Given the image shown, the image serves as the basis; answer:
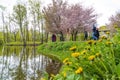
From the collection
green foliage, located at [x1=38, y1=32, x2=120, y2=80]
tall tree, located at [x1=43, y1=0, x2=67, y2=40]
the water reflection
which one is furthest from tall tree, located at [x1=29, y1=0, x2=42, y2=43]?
green foliage, located at [x1=38, y1=32, x2=120, y2=80]

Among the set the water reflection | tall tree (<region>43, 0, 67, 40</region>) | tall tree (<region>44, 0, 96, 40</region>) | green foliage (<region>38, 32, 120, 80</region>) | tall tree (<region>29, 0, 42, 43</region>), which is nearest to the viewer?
green foliage (<region>38, 32, 120, 80</region>)

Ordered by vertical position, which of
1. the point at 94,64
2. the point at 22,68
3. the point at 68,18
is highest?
the point at 68,18

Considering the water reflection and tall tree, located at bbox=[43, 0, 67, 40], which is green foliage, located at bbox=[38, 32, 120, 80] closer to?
the water reflection

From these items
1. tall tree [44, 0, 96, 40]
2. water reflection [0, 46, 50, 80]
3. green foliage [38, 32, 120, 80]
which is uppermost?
tall tree [44, 0, 96, 40]

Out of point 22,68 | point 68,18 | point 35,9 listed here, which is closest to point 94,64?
point 22,68

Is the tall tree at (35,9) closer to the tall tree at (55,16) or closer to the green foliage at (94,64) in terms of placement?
the tall tree at (55,16)

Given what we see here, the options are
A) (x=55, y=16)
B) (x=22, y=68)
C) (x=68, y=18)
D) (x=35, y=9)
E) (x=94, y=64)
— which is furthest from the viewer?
(x=35, y=9)

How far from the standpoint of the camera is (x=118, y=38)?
4352mm

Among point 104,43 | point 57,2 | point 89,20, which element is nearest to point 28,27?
point 57,2

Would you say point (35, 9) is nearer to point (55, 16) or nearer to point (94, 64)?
point (55, 16)

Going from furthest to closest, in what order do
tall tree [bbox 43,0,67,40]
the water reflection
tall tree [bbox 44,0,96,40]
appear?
tall tree [bbox 43,0,67,40]
tall tree [bbox 44,0,96,40]
the water reflection

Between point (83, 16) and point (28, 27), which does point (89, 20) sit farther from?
point (28, 27)

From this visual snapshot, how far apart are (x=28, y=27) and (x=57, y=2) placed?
27772 mm

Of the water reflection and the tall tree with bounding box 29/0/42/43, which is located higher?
the tall tree with bounding box 29/0/42/43
